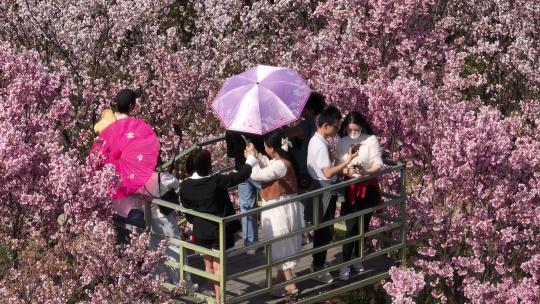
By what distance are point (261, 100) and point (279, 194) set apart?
1437 mm

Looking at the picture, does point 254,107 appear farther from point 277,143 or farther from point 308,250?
point 308,250

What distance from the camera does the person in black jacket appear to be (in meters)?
11.5

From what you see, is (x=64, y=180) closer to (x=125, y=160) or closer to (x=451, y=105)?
(x=125, y=160)

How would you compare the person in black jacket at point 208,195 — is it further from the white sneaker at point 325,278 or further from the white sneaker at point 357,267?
the white sneaker at point 357,267

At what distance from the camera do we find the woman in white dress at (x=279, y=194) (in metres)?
11.9

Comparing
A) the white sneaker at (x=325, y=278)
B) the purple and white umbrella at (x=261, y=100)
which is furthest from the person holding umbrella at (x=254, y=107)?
the white sneaker at (x=325, y=278)

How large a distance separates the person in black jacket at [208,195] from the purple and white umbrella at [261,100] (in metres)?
1.17

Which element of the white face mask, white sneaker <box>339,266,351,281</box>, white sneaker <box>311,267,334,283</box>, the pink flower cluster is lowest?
the pink flower cluster

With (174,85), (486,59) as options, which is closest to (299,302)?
(174,85)

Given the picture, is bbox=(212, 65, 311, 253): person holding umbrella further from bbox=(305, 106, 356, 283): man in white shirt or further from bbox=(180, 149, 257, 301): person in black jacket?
bbox=(180, 149, 257, 301): person in black jacket

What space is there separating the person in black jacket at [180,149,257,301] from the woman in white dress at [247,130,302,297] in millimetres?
246

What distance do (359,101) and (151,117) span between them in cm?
280

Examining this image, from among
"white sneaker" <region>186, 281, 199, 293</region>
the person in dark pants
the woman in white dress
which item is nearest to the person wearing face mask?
the woman in white dress

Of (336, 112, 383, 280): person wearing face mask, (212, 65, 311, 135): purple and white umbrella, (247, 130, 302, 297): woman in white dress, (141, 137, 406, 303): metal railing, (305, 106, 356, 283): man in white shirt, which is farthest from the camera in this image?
(212, 65, 311, 135): purple and white umbrella
